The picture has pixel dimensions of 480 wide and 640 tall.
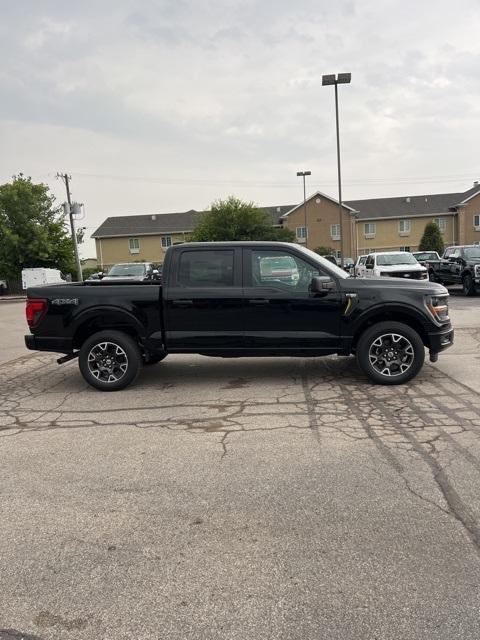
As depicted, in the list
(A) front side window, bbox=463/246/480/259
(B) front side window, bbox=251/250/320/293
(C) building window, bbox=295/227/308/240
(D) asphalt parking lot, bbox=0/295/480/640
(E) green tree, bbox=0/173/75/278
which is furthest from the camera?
(C) building window, bbox=295/227/308/240

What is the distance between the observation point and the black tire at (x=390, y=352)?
21.7ft

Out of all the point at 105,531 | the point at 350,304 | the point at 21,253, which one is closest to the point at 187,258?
the point at 350,304

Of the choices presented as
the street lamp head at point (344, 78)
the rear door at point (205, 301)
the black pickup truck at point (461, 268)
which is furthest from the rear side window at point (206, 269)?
the street lamp head at point (344, 78)

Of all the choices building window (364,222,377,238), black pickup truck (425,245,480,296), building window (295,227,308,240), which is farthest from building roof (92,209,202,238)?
black pickup truck (425,245,480,296)

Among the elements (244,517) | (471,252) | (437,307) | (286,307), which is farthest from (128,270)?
(244,517)

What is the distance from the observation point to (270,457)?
14.5ft

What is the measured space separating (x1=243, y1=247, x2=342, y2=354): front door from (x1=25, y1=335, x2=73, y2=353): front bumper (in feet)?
7.87

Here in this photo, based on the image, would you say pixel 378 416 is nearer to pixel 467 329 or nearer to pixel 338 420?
pixel 338 420

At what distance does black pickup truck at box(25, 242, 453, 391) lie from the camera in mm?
6656

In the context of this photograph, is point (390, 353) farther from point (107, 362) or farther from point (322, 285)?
point (107, 362)

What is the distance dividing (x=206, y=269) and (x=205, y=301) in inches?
17.5

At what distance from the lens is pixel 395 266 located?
2009 centimetres

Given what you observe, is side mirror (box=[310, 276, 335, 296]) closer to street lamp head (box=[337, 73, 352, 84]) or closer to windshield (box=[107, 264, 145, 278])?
windshield (box=[107, 264, 145, 278])

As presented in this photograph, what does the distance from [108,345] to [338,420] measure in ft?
10.7
